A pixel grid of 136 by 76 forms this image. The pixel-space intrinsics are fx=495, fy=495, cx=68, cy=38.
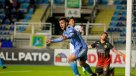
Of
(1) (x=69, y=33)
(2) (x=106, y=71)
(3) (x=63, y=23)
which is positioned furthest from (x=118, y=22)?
(3) (x=63, y=23)

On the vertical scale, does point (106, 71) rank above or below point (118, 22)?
below

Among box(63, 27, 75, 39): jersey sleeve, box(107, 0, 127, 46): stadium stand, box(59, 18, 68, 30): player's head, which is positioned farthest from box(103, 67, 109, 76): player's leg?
box(107, 0, 127, 46): stadium stand

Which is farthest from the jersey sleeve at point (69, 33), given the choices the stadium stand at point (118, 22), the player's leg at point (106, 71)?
the stadium stand at point (118, 22)

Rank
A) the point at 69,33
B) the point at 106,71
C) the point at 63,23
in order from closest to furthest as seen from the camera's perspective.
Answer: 1. the point at 63,23
2. the point at 69,33
3. the point at 106,71

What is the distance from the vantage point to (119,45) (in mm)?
25922

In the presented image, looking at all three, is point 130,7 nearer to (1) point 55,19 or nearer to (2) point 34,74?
(2) point 34,74

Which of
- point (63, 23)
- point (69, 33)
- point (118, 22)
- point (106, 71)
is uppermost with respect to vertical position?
point (63, 23)

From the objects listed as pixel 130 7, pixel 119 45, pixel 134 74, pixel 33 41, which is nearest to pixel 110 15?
pixel 119 45

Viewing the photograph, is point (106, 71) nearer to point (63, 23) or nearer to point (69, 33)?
point (69, 33)

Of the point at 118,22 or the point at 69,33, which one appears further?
the point at 118,22

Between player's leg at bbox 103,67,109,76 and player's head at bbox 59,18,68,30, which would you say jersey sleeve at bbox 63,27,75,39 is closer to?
player's head at bbox 59,18,68,30

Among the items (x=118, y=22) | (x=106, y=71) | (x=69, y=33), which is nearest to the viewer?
(x=69, y=33)

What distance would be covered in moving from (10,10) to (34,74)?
14.6 metres

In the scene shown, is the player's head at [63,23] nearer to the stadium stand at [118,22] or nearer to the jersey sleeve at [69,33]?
the jersey sleeve at [69,33]
